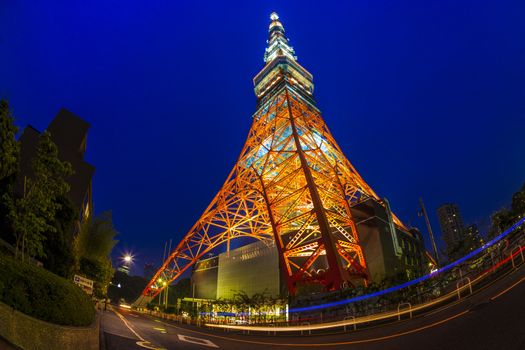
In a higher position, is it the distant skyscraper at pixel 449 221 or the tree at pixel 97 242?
the distant skyscraper at pixel 449 221

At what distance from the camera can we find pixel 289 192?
27.1m

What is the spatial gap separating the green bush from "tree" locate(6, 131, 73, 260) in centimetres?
262

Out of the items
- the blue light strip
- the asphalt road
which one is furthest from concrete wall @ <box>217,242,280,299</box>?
the asphalt road

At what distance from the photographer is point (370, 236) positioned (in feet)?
87.3

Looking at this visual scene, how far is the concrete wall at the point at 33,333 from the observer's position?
446 cm

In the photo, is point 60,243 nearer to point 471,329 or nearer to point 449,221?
point 471,329

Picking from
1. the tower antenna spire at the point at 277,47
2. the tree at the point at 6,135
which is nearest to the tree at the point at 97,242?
the tree at the point at 6,135

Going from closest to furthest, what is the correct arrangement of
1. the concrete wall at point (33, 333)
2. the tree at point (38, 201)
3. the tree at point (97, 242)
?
the concrete wall at point (33, 333) → the tree at point (38, 201) → the tree at point (97, 242)

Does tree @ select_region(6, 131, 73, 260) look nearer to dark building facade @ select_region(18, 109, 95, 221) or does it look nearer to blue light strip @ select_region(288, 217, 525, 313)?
blue light strip @ select_region(288, 217, 525, 313)

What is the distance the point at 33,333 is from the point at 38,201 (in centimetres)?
479

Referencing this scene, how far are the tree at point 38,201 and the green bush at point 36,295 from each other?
262 cm

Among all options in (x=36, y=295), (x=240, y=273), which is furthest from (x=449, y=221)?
(x=36, y=295)

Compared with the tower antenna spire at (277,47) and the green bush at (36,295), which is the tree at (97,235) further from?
the tower antenna spire at (277,47)

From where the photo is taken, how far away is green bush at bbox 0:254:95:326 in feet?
16.5
